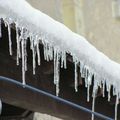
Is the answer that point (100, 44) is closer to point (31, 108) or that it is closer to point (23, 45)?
point (31, 108)

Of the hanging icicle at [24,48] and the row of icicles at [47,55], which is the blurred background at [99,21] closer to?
the row of icicles at [47,55]

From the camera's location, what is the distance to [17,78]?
17.7 feet

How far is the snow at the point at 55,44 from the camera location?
466 cm

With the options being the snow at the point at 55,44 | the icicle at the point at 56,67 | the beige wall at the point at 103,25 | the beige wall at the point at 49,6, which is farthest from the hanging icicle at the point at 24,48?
the beige wall at the point at 103,25

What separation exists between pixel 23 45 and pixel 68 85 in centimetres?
123

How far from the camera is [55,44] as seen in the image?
5.04 meters

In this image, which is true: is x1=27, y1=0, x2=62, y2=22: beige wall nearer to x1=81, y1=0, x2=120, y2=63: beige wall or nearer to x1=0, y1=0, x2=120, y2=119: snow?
x1=81, y1=0, x2=120, y2=63: beige wall

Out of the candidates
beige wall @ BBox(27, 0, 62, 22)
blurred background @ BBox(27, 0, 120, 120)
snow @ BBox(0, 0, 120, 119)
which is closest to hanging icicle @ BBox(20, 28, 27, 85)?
snow @ BBox(0, 0, 120, 119)

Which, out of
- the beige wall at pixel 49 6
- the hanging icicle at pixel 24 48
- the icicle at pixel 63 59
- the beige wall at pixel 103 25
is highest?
the beige wall at pixel 103 25

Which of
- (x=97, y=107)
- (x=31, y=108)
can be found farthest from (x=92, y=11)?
(x=31, y=108)

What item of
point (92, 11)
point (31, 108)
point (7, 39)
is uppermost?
point (92, 11)

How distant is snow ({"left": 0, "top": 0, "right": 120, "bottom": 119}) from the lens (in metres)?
4.66

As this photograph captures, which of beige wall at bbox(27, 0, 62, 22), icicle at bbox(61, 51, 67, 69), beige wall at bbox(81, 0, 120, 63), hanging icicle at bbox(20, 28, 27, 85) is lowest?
hanging icicle at bbox(20, 28, 27, 85)

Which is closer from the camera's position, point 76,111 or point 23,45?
point 23,45
